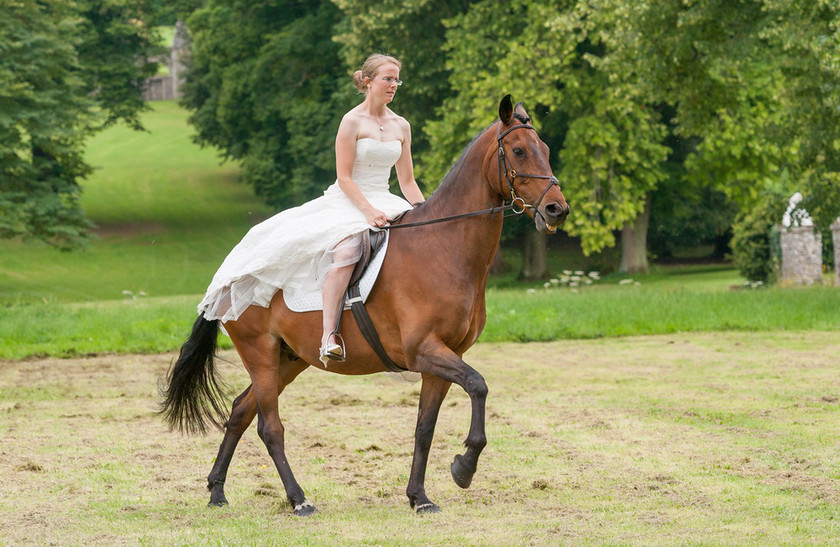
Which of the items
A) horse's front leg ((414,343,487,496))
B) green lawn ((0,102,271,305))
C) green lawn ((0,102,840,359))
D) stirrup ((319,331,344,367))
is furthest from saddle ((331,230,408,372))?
green lawn ((0,102,271,305))

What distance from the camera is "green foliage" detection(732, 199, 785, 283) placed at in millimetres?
30375

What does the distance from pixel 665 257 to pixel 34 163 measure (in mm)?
25552

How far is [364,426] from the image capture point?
10953 mm

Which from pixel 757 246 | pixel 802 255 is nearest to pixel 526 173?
pixel 802 255

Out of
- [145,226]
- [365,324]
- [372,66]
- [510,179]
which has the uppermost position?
[372,66]

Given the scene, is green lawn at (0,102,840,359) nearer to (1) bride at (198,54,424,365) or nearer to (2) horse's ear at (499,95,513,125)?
(1) bride at (198,54,424,365)

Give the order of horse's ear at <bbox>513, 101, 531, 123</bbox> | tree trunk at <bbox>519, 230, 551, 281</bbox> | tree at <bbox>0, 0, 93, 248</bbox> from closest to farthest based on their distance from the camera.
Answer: horse's ear at <bbox>513, 101, 531, 123</bbox> → tree at <bbox>0, 0, 93, 248</bbox> → tree trunk at <bbox>519, 230, 551, 281</bbox>

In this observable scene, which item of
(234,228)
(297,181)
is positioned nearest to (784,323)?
(297,181)

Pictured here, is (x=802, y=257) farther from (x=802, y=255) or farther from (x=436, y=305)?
(x=436, y=305)

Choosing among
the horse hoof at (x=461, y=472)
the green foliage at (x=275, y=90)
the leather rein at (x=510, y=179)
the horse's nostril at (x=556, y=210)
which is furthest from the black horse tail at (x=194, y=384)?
the green foliage at (x=275, y=90)

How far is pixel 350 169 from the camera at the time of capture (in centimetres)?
749

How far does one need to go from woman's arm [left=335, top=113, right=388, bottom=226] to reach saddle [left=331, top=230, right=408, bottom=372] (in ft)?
0.35

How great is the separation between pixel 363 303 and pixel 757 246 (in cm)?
2524

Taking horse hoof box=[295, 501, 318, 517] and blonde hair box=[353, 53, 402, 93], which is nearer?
horse hoof box=[295, 501, 318, 517]
